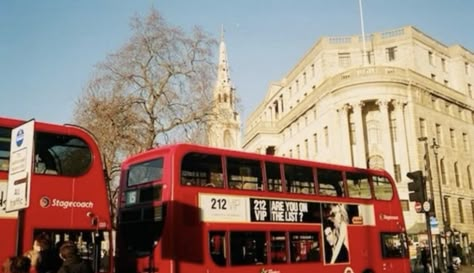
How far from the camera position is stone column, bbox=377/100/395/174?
4309cm

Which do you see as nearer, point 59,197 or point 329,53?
point 59,197

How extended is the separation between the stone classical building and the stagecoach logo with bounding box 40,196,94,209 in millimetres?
31440

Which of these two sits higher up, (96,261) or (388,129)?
(388,129)

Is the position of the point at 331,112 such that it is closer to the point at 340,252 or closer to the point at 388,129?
the point at 388,129

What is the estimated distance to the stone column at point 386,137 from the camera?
4309 cm

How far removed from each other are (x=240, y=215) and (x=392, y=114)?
34030 mm

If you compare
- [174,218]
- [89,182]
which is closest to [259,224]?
[174,218]

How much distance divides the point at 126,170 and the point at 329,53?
41.2 m

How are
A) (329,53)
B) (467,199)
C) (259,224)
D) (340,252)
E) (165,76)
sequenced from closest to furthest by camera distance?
(259,224)
(340,252)
(165,76)
(467,199)
(329,53)

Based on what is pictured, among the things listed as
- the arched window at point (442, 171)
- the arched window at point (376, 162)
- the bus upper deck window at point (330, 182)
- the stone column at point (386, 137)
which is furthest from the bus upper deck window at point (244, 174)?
the arched window at point (442, 171)

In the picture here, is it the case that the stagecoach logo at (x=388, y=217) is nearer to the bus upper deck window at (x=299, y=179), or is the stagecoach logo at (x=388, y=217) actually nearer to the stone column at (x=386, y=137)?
the bus upper deck window at (x=299, y=179)

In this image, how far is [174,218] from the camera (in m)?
11.9

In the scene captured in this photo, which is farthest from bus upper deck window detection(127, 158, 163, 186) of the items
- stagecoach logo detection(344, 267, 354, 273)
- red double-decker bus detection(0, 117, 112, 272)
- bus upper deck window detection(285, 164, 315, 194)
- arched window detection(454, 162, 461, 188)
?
arched window detection(454, 162, 461, 188)

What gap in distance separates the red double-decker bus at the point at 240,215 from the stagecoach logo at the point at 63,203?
1.92 meters
